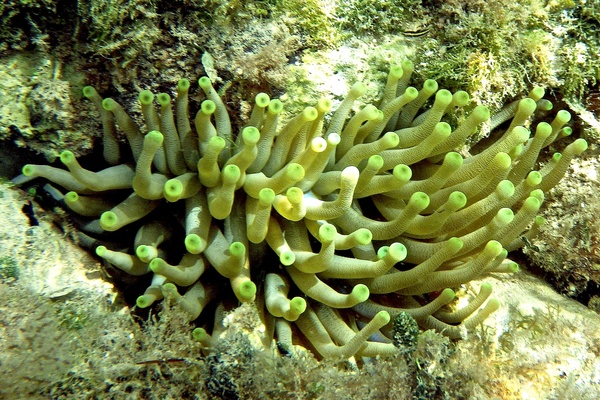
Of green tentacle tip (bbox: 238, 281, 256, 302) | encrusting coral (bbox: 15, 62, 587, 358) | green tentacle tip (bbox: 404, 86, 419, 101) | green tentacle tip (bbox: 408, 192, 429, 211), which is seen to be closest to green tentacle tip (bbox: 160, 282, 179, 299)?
encrusting coral (bbox: 15, 62, 587, 358)

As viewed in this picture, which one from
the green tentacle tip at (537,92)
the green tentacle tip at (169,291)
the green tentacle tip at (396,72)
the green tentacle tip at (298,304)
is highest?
the green tentacle tip at (396,72)

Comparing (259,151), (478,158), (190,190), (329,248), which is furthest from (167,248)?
(478,158)

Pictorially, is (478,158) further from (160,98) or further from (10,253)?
(10,253)

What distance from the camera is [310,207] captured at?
2.31 meters

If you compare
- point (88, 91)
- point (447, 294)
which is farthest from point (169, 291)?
point (447, 294)

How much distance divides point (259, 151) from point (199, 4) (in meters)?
0.87

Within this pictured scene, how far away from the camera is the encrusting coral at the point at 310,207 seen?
2.24m

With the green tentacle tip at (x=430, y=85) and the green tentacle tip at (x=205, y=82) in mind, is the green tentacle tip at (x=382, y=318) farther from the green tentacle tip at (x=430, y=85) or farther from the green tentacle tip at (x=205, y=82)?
the green tentacle tip at (x=205, y=82)

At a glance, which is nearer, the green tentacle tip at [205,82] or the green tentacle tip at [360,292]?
the green tentacle tip at [360,292]

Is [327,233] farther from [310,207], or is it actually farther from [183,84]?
[183,84]

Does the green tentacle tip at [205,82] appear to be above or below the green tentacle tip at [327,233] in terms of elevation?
above

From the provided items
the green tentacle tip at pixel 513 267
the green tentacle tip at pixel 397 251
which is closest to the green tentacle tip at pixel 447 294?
the green tentacle tip at pixel 397 251

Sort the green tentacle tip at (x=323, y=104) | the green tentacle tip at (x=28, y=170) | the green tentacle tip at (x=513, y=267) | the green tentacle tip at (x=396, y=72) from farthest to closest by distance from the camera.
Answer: the green tentacle tip at (x=513, y=267) → the green tentacle tip at (x=396, y=72) → the green tentacle tip at (x=28, y=170) → the green tentacle tip at (x=323, y=104)

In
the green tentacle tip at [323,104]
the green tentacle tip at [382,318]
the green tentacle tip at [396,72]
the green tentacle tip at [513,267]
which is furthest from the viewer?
the green tentacle tip at [513,267]
